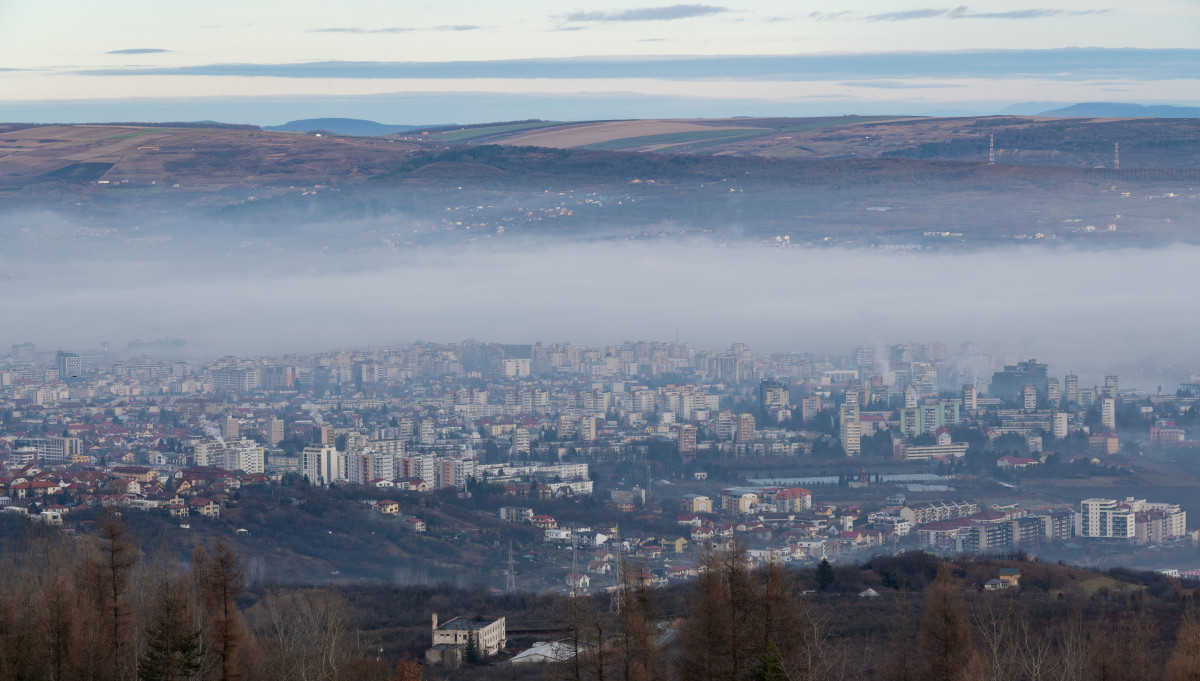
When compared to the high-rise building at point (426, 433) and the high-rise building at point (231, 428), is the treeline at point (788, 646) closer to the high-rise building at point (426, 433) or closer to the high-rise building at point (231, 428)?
the high-rise building at point (426, 433)

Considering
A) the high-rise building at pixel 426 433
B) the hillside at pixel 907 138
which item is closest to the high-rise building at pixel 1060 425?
the high-rise building at pixel 426 433

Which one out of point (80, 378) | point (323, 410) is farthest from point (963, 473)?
point (80, 378)

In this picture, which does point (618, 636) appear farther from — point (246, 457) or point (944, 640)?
point (246, 457)

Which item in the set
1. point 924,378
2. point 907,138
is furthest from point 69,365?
point 907,138

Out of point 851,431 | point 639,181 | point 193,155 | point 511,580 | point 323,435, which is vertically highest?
point 193,155

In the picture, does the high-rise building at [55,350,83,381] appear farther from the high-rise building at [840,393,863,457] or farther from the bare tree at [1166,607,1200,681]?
the bare tree at [1166,607,1200,681]

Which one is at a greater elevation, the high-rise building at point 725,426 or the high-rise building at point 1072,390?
the high-rise building at point 1072,390

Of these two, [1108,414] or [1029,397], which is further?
[1029,397]
